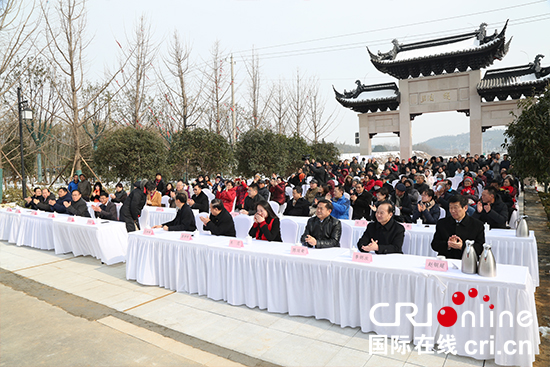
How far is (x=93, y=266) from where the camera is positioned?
5.87 m

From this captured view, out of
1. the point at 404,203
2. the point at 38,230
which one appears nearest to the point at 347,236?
the point at 404,203

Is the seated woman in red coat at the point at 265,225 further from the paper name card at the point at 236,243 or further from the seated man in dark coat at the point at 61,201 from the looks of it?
the seated man in dark coat at the point at 61,201

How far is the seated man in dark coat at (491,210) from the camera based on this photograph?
4793mm

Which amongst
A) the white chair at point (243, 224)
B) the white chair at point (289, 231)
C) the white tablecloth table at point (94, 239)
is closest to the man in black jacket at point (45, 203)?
the white tablecloth table at point (94, 239)

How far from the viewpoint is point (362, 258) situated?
3357mm

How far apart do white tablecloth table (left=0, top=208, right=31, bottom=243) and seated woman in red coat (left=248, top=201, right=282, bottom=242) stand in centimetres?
575

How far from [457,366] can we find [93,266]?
5.22 meters

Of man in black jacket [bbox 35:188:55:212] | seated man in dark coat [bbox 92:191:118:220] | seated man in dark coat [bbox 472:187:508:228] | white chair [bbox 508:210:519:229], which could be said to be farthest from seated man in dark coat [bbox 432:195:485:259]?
man in black jacket [bbox 35:188:55:212]

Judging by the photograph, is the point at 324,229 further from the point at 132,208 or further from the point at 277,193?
the point at 277,193

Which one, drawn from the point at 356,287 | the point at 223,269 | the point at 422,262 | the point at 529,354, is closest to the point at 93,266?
the point at 223,269

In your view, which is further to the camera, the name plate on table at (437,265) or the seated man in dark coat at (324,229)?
the seated man in dark coat at (324,229)

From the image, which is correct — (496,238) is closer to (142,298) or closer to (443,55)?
(142,298)

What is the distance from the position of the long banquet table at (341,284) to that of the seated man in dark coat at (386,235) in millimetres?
312

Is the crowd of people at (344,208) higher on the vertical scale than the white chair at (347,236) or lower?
higher
